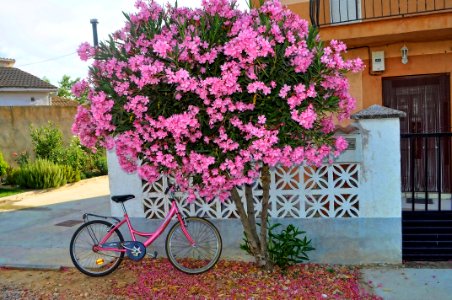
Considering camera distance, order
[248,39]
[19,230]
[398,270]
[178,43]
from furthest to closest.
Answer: [19,230], [398,270], [178,43], [248,39]

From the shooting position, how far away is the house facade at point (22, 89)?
22516mm

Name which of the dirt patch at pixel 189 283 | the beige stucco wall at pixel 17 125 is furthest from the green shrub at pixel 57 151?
the dirt patch at pixel 189 283

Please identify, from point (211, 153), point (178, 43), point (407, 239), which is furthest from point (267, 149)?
point (407, 239)

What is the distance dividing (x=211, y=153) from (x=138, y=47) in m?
1.26

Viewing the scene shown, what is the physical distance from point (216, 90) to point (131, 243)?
2323 millimetres

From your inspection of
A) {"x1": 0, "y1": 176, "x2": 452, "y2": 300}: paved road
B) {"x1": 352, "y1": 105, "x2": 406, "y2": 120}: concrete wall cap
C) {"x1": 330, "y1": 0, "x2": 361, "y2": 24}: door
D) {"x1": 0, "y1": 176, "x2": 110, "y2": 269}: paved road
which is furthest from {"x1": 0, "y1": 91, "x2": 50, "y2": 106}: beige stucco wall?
{"x1": 352, "y1": 105, "x2": 406, "y2": 120}: concrete wall cap

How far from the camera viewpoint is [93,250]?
16.0ft

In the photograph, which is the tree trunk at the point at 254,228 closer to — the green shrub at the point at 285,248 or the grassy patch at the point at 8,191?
the green shrub at the point at 285,248

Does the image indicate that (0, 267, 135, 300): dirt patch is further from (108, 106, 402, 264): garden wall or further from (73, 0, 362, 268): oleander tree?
(73, 0, 362, 268): oleander tree

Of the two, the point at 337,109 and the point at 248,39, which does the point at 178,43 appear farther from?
the point at 337,109

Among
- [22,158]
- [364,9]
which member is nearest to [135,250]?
[364,9]

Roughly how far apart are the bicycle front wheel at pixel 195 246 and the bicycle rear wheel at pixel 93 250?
0.63 metres

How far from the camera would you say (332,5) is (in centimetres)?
813

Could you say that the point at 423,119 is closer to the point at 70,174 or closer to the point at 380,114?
the point at 380,114
